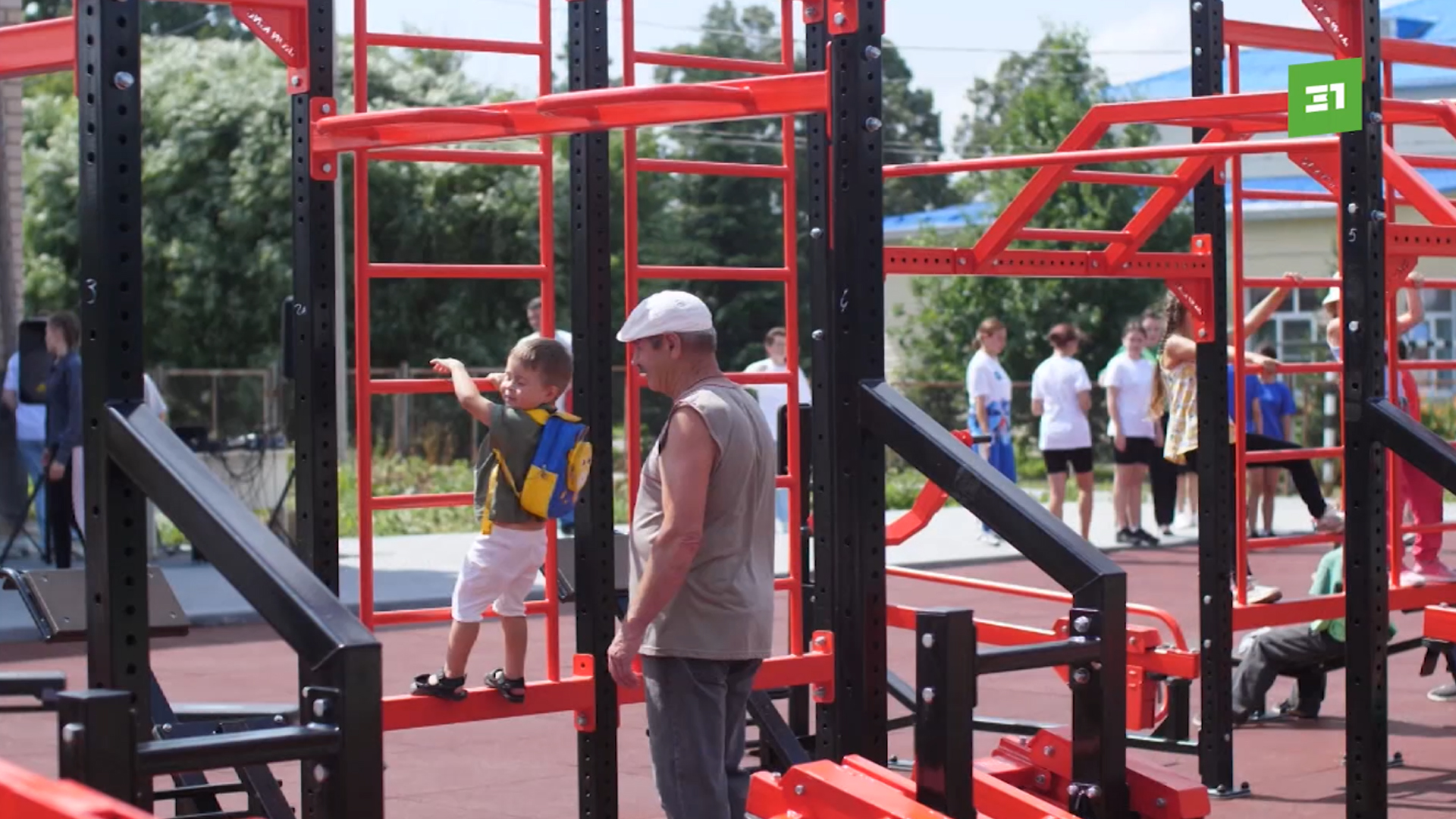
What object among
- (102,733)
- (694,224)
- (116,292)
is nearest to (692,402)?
(116,292)

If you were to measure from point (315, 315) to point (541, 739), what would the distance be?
3.83m

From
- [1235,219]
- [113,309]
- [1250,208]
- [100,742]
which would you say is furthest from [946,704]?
[1250,208]

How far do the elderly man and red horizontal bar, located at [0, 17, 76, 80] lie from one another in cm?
165

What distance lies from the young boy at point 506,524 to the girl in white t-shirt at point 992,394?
10.7 m

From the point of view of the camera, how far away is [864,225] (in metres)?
5.39

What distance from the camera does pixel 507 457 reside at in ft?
20.4

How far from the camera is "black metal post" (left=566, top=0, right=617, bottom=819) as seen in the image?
6395 millimetres

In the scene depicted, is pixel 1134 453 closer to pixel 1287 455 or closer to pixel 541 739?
pixel 1287 455

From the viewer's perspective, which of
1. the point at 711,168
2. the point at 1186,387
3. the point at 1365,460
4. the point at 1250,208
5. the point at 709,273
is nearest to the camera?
the point at 1365,460

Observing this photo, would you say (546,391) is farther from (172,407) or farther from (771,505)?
(172,407)

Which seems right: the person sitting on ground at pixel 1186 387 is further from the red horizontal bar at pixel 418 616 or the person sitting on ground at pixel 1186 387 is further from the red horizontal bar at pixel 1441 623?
the red horizontal bar at pixel 418 616

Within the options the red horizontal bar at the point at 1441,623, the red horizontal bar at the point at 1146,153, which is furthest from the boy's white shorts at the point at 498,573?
the red horizontal bar at the point at 1441,623

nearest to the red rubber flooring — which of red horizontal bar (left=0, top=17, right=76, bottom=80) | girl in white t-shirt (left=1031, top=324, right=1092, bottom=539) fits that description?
red horizontal bar (left=0, top=17, right=76, bottom=80)

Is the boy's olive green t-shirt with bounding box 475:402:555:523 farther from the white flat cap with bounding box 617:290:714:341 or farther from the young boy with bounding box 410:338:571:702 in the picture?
the white flat cap with bounding box 617:290:714:341
